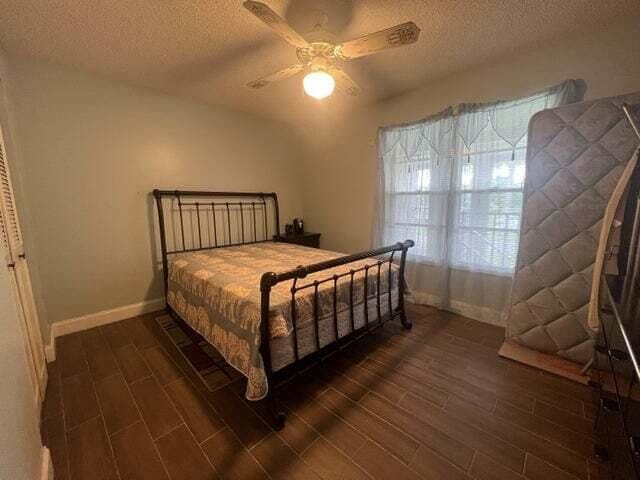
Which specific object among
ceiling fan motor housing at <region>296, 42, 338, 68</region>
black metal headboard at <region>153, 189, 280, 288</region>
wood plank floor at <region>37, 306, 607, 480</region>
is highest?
ceiling fan motor housing at <region>296, 42, 338, 68</region>

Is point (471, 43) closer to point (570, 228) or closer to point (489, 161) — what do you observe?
point (489, 161)

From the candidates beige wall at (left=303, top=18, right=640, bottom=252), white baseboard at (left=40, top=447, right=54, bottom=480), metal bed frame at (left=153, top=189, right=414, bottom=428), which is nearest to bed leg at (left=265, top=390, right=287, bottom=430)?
metal bed frame at (left=153, top=189, right=414, bottom=428)

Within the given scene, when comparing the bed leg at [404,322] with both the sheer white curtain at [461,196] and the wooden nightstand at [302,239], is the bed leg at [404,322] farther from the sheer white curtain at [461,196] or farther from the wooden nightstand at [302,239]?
the wooden nightstand at [302,239]

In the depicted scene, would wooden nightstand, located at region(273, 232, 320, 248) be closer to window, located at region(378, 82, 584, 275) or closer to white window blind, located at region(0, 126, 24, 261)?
window, located at region(378, 82, 584, 275)

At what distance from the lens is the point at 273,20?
133 centimetres

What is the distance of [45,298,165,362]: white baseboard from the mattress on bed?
46cm

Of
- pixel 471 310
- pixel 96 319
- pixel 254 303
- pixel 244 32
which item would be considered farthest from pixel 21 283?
pixel 471 310

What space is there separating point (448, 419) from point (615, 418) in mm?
900

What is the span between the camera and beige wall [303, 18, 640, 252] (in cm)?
189

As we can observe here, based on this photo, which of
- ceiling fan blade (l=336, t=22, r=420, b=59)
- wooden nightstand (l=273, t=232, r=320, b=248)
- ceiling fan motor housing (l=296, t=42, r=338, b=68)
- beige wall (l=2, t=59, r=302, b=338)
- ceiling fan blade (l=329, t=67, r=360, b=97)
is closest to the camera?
ceiling fan blade (l=336, t=22, r=420, b=59)

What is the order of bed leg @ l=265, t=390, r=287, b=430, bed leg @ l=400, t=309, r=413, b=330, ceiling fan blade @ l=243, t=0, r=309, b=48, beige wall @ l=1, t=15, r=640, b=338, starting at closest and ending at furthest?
ceiling fan blade @ l=243, t=0, r=309, b=48 < bed leg @ l=265, t=390, r=287, b=430 < beige wall @ l=1, t=15, r=640, b=338 < bed leg @ l=400, t=309, r=413, b=330

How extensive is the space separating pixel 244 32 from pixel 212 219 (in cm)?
210

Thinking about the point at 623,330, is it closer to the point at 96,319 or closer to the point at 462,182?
the point at 462,182

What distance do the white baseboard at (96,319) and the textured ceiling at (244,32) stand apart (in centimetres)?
230
